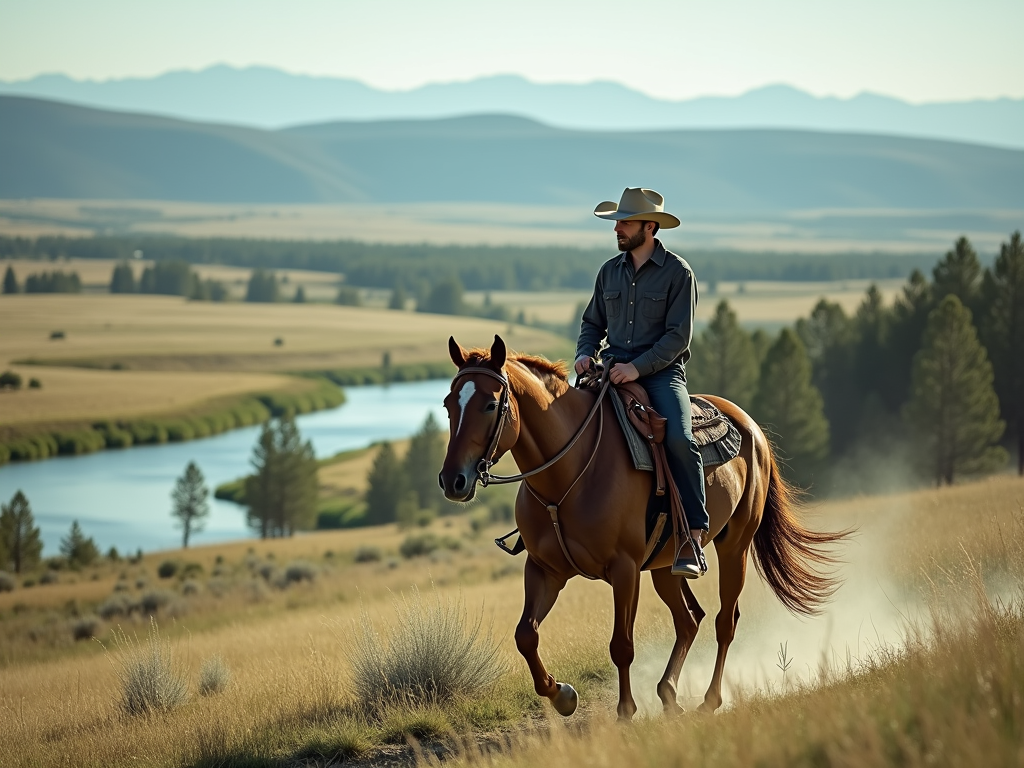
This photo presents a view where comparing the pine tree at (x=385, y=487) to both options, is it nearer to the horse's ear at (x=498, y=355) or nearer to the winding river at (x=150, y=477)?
the winding river at (x=150, y=477)

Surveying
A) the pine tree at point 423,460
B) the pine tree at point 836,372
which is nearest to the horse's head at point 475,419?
the pine tree at point 836,372

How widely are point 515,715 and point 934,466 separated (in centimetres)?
4272

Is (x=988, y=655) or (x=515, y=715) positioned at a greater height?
(x=988, y=655)

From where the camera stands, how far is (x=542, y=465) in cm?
705

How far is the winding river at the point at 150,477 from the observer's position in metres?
62.5

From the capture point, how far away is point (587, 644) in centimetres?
1002

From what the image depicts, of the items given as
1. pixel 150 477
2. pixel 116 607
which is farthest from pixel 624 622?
pixel 150 477

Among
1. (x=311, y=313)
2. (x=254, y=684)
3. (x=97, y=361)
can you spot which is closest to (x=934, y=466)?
(x=254, y=684)

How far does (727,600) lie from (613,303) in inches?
106

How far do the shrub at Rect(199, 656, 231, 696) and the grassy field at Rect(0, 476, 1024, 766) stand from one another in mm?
248

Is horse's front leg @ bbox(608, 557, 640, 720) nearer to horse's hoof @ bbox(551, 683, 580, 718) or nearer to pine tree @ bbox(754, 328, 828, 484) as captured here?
horse's hoof @ bbox(551, 683, 580, 718)

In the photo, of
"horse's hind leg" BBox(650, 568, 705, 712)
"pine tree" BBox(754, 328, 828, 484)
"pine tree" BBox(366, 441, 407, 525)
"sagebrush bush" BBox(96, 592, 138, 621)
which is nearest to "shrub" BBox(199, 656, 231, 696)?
"horse's hind leg" BBox(650, 568, 705, 712)

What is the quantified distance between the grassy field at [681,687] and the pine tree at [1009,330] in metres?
30.7

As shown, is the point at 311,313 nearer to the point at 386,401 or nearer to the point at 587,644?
the point at 386,401
